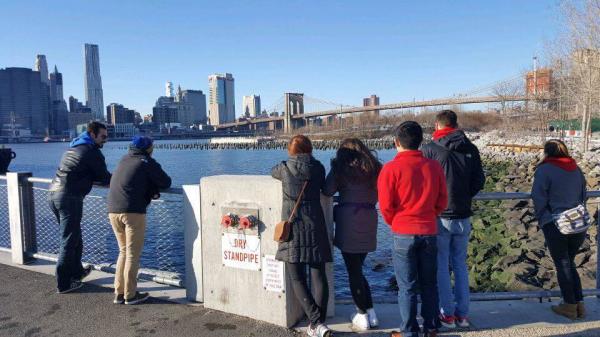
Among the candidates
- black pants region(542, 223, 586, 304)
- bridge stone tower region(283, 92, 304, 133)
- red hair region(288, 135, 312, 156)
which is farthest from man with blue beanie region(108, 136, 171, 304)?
bridge stone tower region(283, 92, 304, 133)

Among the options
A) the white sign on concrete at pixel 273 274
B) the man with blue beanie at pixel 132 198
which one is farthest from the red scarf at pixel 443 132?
the man with blue beanie at pixel 132 198

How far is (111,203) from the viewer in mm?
4355

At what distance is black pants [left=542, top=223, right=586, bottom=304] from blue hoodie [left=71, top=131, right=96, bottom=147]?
14.9ft

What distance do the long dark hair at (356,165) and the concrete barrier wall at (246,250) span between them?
39 centimetres

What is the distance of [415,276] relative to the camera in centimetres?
342

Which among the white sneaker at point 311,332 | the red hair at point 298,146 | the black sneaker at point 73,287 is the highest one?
the red hair at point 298,146

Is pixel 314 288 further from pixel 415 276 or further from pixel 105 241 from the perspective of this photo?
pixel 105 241

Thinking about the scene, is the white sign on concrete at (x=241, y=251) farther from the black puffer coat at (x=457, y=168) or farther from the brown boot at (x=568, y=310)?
the brown boot at (x=568, y=310)

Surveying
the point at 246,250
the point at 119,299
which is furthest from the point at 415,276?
the point at 119,299

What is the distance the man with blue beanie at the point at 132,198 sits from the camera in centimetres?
433

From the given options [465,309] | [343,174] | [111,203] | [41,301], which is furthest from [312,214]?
[41,301]

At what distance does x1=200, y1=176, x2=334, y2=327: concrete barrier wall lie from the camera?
13.1 ft

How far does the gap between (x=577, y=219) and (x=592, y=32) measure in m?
22.6

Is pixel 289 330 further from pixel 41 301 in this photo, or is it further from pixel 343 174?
pixel 41 301
